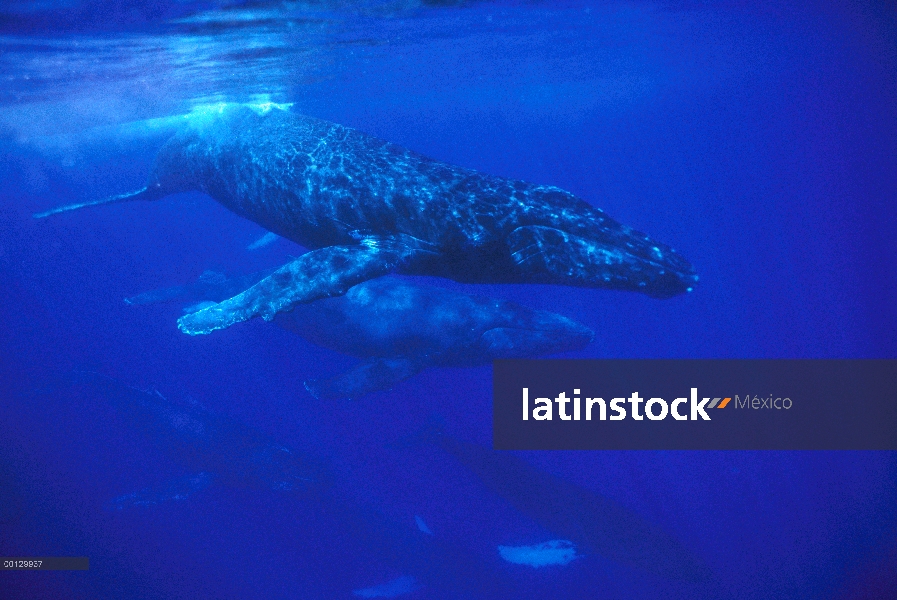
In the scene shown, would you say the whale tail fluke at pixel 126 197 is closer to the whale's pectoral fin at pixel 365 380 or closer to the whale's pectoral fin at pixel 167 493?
the whale's pectoral fin at pixel 365 380

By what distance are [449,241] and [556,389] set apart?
5.62 metres

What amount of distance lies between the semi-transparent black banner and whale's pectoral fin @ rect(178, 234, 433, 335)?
17.7 ft

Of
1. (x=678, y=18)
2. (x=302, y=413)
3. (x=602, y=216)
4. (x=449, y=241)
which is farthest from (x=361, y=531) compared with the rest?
(x=678, y=18)

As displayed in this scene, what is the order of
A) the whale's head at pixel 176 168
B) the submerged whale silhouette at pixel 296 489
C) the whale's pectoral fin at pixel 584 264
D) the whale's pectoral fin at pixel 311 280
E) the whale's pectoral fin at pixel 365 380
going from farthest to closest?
the submerged whale silhouette at pixel 296 489 → the whale's pectoral fin at pixel 365 380 → the whale's head at pixel 176 168 → the whale's pectoral fin at pixel 311 280 → the whale's pectoral fin at pixel 584 264

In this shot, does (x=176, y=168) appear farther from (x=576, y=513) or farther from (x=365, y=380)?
(x=576, y=513)

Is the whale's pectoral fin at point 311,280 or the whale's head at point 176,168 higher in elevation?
the whale's head at point 176,168

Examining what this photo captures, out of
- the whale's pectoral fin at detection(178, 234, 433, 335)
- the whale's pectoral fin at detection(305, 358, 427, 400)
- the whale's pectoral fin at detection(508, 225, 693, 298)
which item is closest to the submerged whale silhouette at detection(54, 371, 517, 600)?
the whale's pectoral fin at detection(305, 358, 427, 400)

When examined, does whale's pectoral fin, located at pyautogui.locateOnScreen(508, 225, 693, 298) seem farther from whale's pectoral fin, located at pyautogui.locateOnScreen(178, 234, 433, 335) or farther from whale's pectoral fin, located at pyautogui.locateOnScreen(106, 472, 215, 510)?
whale's pectoral fin, located at pyautogui.locateOnScreen(106, 472, 215, 510)

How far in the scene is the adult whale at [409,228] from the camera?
6.49m

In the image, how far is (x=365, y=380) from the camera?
11.8 m

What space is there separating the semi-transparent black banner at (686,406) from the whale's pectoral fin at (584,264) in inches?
194

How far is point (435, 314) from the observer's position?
12.5 metres

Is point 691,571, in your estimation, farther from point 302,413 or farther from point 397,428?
point 302,413

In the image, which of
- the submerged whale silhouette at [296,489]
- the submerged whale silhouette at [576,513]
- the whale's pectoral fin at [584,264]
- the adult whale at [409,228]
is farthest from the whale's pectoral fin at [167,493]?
the whale's pectoral fin at [584,264]
